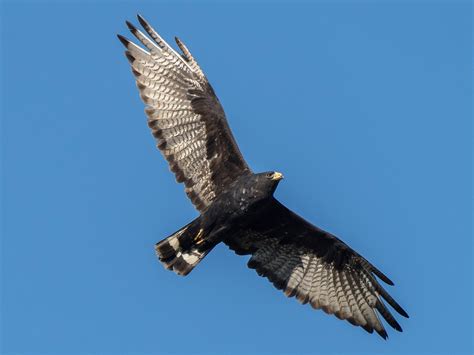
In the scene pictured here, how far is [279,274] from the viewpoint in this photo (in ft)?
45.2

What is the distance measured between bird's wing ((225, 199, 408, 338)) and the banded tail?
82 cm

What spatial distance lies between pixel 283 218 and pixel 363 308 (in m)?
1.77

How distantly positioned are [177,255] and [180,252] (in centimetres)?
6

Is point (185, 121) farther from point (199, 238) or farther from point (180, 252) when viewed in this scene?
point (180, 252)

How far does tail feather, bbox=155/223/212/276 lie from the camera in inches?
515

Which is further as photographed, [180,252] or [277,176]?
[180,252]

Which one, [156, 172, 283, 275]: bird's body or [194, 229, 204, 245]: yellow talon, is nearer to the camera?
[156, 172, 283, 275]: bird's body

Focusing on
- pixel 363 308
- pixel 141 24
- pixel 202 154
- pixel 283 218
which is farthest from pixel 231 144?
pixel 363 308

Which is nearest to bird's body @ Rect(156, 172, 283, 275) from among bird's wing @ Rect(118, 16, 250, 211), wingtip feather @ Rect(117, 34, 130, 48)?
bird's wing @ Rect(118, 16, 250, 211)

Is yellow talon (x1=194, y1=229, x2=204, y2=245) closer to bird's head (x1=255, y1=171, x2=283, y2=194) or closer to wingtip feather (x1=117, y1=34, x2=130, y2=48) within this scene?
bird's head (x1=255, y1=171, x2=283, y2=194)

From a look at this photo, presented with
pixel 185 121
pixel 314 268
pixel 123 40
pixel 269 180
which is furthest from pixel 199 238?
pixel 123 40

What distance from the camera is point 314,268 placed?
45.4 ft

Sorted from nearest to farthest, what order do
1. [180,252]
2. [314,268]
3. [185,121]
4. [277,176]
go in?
[277,176] → [180,252] → [185,121] → [314,268]

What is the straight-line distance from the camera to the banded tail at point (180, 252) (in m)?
13.0
